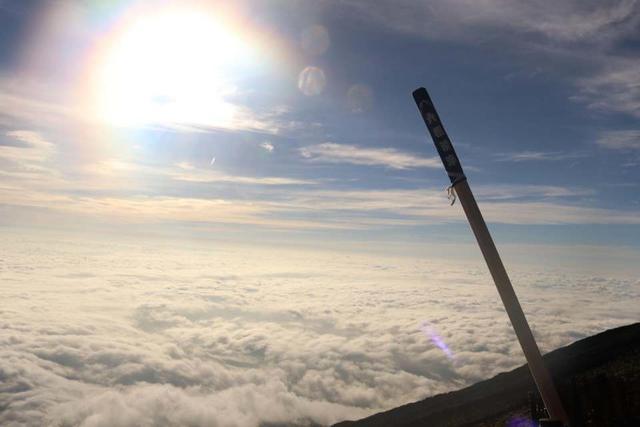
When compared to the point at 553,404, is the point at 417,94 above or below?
above

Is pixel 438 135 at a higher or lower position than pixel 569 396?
higher

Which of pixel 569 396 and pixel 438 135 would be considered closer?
pixel 438 135

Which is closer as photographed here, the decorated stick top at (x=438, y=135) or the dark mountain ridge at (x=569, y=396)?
the decorated stick top at (x=438, y=135)

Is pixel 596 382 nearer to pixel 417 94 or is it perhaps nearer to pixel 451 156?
pixel 451 156

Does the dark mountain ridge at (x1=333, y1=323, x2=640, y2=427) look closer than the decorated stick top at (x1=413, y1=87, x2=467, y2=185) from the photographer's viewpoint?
No

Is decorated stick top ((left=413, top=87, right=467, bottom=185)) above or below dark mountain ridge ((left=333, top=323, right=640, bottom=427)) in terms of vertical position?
above

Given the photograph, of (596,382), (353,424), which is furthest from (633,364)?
(353,424)

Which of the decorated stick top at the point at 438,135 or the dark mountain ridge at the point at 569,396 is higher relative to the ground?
the decorated stick top at the point at 438,135

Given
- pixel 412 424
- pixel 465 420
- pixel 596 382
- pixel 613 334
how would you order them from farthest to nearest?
pixel 613 334 < pixel 412 424 < pixel 465 420 < pixel 596 382
